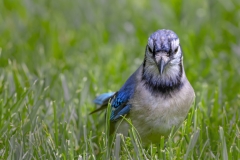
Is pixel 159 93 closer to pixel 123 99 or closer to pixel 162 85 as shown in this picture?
pixel 162 85

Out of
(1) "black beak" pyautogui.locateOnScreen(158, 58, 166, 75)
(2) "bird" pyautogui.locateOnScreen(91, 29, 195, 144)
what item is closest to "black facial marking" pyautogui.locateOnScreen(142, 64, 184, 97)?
(2) "bird" pyautogui.locateOnScreen(91, 29, 195, 144)

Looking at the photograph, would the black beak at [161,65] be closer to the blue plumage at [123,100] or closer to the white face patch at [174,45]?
the white face patch at [174,45]

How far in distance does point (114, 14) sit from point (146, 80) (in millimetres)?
2542

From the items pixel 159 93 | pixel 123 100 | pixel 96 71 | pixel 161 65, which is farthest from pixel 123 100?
pixel 96 71

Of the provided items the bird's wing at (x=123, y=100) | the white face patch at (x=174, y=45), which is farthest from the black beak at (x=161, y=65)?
the bird's wing at (x=123, y=100)

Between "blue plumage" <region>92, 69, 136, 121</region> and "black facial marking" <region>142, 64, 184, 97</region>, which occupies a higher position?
"black facial marking" <region>142, 64, 184, 97</region>

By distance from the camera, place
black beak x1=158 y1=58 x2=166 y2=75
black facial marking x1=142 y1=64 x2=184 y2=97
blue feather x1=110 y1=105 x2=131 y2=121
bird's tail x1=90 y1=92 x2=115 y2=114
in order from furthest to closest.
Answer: bird's tail x1=90 y1=92 x2=115 y2=114, blue feather x1=110 y1=105 x2=131 y2=121, black facial marking x1=142 y1=64 x2=184 y2=97, black beak x1=158 y1=58 x2=166 y2=75

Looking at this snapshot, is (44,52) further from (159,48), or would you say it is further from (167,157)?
(167,157)

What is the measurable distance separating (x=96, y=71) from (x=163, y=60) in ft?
5.08

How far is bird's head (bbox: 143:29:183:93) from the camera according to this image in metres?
3.19

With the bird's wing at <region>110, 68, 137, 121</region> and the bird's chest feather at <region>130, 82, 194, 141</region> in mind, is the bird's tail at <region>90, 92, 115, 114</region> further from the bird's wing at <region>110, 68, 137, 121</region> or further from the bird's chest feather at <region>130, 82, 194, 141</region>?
the bird's chest feather at <region>130, 82, 194, 141</region>

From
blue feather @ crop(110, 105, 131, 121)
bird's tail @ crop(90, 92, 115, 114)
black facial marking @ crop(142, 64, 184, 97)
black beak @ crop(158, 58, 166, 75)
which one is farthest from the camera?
bird's tail @ crop(90, 92, 115, 114)

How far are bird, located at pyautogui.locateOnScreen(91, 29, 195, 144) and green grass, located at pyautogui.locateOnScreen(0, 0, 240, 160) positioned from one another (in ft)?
0.34

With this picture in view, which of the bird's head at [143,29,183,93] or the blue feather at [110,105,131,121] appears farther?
the blue feather at [110,105,131,121]
